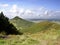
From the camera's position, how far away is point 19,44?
24859mm

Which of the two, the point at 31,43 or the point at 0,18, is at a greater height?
the point at 0,18

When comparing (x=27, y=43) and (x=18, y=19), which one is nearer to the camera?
(x=27, y=43)

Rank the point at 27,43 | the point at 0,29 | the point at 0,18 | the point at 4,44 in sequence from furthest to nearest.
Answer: the point at 0,18, the point at 0,29, the point at 27,43, the point at 4,44

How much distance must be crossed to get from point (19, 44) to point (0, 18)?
1264 inches

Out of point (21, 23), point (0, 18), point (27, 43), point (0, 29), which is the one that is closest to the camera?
point (27, 43)

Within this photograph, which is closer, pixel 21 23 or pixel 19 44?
pixel 19 44

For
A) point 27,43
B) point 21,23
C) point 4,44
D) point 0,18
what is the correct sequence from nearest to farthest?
point 4,44 < point 27,43 < point 0,18 < point 21,23

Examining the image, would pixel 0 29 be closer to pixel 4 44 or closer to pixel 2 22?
pixel 2 22

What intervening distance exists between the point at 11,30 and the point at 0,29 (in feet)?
16.5

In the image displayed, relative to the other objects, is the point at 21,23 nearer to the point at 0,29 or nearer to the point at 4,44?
the point at 0,29

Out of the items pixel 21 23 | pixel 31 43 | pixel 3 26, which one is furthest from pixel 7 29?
pixel 21 23

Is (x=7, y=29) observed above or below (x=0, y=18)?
below

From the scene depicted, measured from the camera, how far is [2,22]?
5481 cm

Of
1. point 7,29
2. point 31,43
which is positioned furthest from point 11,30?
point 31,43
